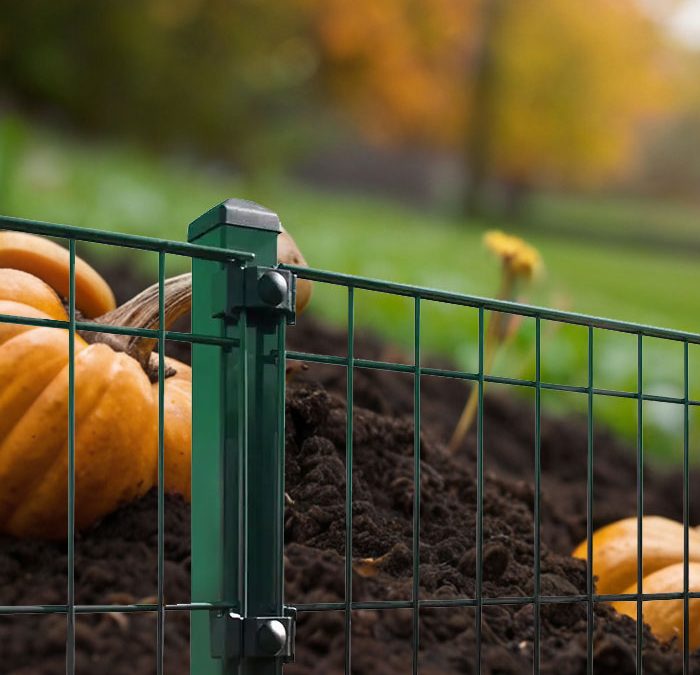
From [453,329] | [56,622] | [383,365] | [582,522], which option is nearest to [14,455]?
[56,622]

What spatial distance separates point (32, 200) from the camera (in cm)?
563

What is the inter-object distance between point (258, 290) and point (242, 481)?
28 cm

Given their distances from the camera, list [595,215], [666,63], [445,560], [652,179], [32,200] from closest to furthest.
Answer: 1. [445,560]
2. [32,200]
3. [666,63]
4. [595,215]
5. [652,179]

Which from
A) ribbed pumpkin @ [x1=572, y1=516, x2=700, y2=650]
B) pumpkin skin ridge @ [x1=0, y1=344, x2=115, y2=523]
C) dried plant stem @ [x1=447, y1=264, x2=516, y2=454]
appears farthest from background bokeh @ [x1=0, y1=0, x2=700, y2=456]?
pumpkin skin ridge @ [x1=0, y1=344, x2=115, y2=523]

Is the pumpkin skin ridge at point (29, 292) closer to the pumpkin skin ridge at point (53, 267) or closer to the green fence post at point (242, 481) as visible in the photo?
the pumpkin skin ridge at point (53, 267)

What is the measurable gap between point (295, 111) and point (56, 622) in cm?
1205

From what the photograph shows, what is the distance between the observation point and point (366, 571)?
1.99m

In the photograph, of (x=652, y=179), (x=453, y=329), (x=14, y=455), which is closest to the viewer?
(x=14, y=455)

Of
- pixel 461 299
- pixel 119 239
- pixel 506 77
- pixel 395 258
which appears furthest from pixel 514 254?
pixel 506 77

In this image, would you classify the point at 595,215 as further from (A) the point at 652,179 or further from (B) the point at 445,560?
(B) the point at 445,560

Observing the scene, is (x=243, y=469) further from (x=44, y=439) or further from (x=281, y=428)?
(x=44, y=439)

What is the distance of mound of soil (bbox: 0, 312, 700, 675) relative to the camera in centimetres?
165

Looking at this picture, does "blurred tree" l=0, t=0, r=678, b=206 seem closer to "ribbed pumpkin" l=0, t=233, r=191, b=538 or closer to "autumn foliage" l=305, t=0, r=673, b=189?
"autumn foliage" l=305, t=0, r=673, b=189

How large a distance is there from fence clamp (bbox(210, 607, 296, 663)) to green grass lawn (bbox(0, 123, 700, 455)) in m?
1.96
